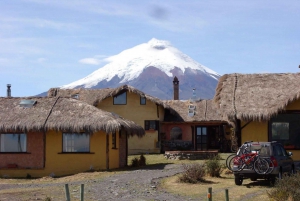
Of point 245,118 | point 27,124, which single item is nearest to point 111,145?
point 27,124

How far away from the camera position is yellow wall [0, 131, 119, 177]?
1116 inches

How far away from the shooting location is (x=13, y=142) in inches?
1129

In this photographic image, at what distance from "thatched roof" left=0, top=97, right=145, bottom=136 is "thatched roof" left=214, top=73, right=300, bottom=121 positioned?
517cm

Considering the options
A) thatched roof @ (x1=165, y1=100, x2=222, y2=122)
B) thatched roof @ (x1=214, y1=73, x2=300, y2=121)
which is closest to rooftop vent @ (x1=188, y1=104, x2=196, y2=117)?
thatched roof @ (x1=165, y1=100, x2=222, y2=122)

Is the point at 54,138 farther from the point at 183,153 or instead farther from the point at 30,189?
the point at 183,153

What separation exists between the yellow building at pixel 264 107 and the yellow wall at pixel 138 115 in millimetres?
16351

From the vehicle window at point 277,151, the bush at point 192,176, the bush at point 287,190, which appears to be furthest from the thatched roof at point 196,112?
the bush at point 287,190

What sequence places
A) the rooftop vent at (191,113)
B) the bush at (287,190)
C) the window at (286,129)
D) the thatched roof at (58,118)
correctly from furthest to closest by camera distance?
the rooftop vent at (191,113), the thatched roof at (58,118), the window at (286,129), the bush at (287,190)

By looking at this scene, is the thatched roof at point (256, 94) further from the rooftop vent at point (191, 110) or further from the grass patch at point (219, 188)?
the rooftop vent at point (191, 110)

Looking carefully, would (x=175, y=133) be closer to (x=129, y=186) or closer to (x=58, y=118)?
(x=58, y=118)

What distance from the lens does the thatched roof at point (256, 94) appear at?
81.6 feet

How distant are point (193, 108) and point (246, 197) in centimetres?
2849

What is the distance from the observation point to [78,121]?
27.8 metres

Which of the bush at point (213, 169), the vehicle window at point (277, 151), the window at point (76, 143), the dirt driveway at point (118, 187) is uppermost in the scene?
the window at point (76, 143)
